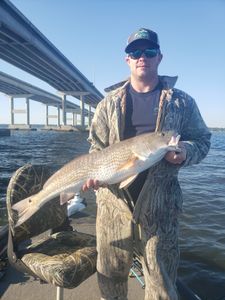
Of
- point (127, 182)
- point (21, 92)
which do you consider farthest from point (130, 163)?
point (21, 92)

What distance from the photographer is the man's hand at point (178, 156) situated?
3393 mm

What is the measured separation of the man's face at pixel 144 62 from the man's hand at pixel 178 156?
881 mm

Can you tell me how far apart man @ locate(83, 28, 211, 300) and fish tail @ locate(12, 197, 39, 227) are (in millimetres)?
699

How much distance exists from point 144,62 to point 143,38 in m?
0.27

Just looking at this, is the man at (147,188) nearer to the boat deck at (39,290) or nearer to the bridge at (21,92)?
the boat deck at (39,290)

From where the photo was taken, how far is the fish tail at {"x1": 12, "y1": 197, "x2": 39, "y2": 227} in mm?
3920

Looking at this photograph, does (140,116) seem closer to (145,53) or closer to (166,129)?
(166,129)

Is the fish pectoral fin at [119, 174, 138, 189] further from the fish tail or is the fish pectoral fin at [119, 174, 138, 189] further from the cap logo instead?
the cap logo

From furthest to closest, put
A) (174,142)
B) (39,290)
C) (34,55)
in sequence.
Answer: (34,55)
(39,290)
(174,142)

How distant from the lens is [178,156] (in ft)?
11.2

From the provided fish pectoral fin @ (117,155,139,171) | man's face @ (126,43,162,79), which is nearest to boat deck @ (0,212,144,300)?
fish pectoral fin @ (117,155,139,171)

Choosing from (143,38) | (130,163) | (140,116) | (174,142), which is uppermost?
(143,38)

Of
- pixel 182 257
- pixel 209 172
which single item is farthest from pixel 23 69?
pixel 182 257

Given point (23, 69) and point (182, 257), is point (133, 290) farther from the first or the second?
point (23, 69)
